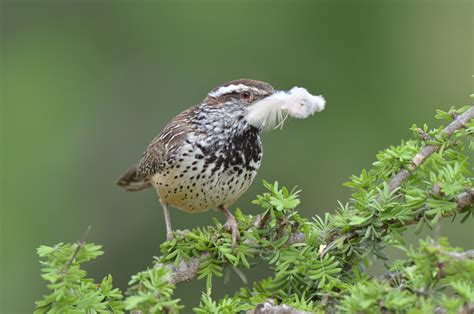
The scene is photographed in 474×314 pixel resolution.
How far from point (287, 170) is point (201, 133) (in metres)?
3.69

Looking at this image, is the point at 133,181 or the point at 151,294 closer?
the point at 151,294

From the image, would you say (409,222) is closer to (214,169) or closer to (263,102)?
(263,102)

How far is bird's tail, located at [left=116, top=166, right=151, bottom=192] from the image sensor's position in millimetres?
4000

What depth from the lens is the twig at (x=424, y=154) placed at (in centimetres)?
226

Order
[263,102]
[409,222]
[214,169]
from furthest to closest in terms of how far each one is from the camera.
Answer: [214,169], [263,102], [409,222]

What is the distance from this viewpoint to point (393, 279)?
6.64 feet

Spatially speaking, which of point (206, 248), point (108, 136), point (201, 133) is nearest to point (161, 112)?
point (108, 136)

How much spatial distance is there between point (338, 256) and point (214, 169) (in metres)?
1.15

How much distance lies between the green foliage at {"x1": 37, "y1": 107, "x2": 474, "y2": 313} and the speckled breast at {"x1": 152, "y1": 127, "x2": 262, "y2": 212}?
765 millimetres

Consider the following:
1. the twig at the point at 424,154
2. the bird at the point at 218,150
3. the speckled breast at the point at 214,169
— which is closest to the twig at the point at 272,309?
the twig at the point at 424,154

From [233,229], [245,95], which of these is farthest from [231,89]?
[233,229]

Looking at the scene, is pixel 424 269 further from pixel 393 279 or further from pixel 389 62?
pixel 389 62

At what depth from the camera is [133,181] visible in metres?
4.11

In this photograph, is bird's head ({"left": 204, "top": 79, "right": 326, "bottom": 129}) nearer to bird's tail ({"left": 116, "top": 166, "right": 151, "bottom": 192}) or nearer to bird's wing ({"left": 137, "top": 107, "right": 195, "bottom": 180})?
bird's wing ({"left": 137, "top": 107, "right": 195, "bottom": 180})
